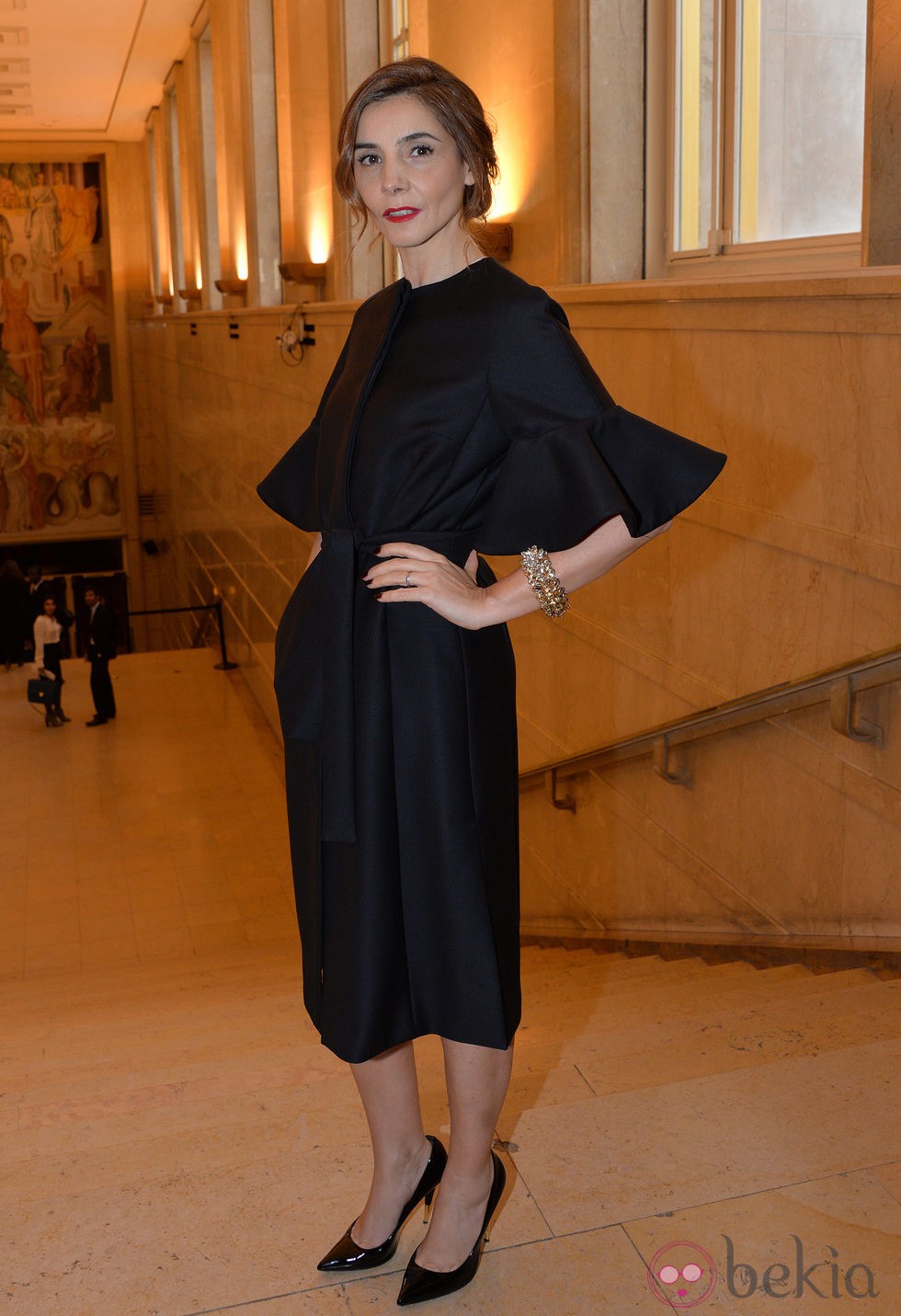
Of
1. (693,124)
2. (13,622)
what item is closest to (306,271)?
(693,124)

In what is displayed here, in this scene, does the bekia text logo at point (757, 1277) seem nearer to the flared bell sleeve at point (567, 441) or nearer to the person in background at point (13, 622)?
the flared bell sleeve at point (567, 441)

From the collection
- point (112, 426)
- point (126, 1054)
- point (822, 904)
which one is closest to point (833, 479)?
point (822, 904)

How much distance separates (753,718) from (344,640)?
2.21 meters

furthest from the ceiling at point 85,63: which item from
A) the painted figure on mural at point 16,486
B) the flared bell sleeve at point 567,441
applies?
the flared bell sleeve at point 567,441

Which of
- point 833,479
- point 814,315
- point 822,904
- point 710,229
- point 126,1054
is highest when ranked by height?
point 710,229

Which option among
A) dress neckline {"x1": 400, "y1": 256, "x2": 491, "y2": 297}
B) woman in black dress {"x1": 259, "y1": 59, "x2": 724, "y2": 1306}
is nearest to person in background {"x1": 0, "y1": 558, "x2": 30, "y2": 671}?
woman in black dress {"x1": 259, "y1": 59, "x2": 724, "y2": 1306}

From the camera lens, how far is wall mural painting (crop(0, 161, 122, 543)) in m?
25.2

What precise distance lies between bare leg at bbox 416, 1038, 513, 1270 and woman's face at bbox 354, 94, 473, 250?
1.39 meters

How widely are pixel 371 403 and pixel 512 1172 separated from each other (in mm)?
1525

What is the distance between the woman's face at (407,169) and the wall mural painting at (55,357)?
2566cm

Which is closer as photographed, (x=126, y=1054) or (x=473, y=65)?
(x=126, y=1054)

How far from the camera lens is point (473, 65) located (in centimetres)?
659

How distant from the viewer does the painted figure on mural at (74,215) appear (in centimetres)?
2525

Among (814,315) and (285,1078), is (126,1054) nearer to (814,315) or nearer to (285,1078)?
(285,1078)
